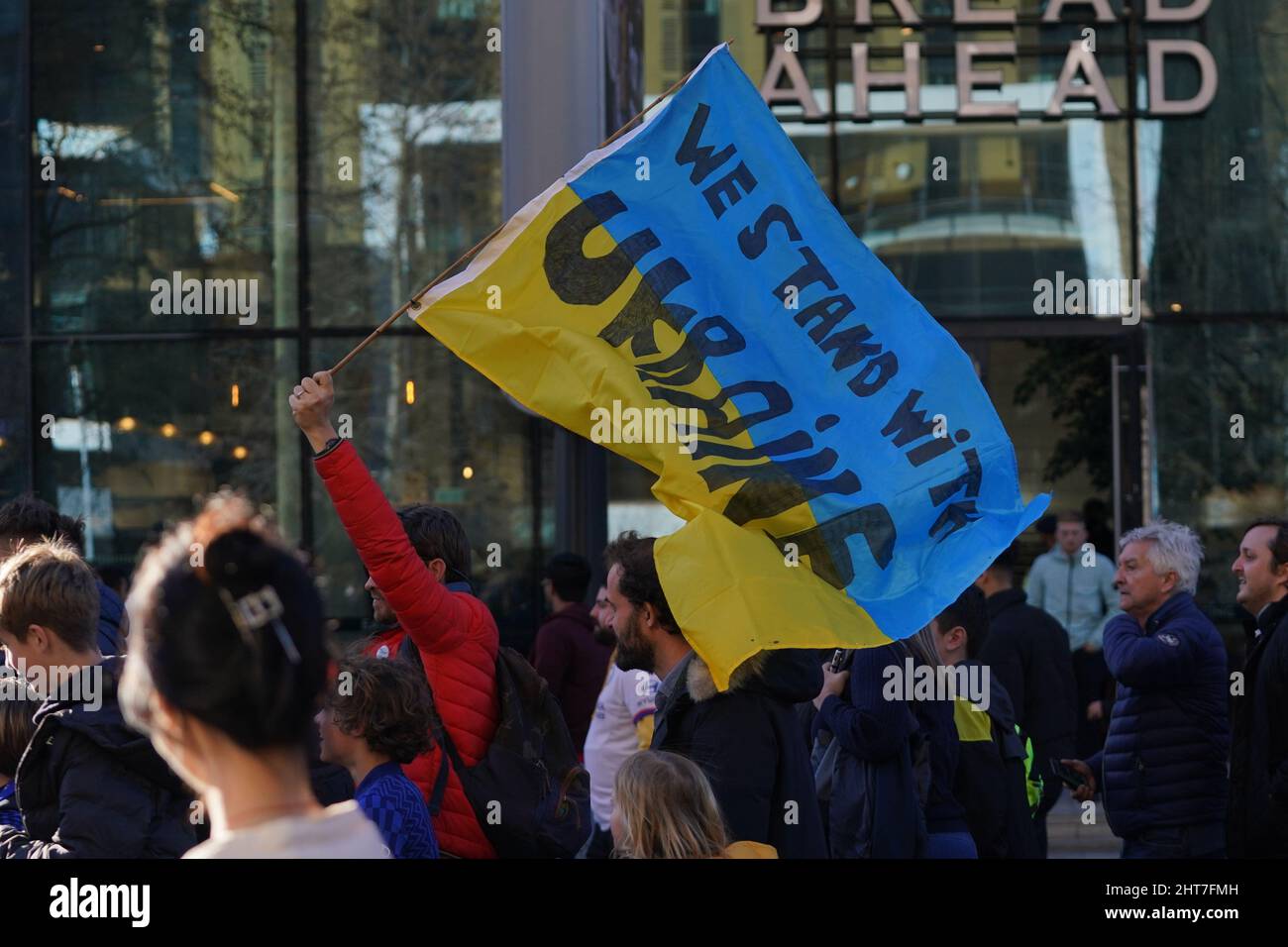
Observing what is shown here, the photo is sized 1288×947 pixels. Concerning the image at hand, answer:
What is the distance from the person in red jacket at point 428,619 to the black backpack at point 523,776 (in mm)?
30

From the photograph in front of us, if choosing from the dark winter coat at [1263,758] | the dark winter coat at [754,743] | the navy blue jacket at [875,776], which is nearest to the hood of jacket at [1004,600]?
the dark winter coat at [1263,758]

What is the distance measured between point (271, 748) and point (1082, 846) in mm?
8946

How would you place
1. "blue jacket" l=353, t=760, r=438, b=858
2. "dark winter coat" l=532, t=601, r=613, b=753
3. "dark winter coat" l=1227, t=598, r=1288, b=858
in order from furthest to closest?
"dark winter coat" l=532, t=601, r=613, b=753 → "dark winter coat" l=1227, t=598, r=1288, b=858 → "blue jacket" l=353, t=760, r=438, b=858

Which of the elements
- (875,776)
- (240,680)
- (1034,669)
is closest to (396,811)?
(875,776)

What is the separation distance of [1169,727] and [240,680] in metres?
4.72

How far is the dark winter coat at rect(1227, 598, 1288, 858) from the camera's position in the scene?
570cm

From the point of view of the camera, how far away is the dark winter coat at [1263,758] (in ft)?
18.7

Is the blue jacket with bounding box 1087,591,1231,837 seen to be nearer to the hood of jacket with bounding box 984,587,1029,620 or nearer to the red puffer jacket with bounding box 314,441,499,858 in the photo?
the hood of jacket with bounding box 984,587,1029,620

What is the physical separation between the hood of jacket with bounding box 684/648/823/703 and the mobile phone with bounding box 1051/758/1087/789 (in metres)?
2.28

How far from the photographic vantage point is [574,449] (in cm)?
1143

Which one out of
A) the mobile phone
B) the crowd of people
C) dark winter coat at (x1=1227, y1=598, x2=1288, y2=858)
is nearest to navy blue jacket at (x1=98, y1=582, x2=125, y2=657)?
the crowd of people

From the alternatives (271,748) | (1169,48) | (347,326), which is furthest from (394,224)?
(271,748)

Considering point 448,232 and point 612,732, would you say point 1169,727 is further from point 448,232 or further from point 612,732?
point 448,232

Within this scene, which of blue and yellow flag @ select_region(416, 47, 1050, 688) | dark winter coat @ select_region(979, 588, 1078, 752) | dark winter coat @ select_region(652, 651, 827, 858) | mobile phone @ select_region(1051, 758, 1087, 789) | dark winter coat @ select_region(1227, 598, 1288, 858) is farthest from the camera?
dark winter coat @ select_region(979, 588, 1078, 752)
